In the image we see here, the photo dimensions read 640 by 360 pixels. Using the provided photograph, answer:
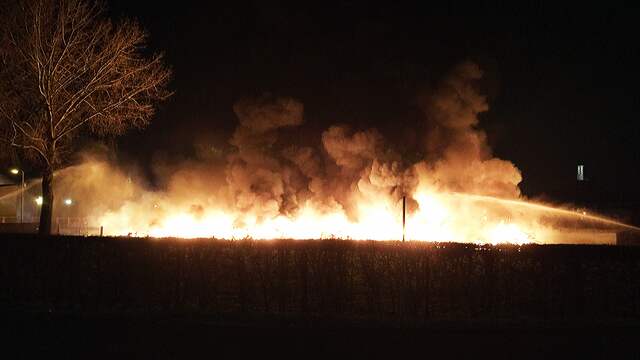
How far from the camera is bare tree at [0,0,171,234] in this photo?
20.1 metres

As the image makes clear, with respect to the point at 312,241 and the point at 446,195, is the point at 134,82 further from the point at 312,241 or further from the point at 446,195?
the point at 446,195

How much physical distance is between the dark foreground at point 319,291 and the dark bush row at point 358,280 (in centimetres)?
2

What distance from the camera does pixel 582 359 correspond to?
10.6 meters

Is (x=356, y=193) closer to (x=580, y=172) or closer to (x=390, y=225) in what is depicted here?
(x=390, y=225)

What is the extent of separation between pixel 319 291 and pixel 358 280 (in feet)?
3.12

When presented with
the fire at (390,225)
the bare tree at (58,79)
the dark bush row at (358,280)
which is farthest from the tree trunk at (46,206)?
the fire at (390,225)

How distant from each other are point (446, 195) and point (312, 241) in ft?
68.2

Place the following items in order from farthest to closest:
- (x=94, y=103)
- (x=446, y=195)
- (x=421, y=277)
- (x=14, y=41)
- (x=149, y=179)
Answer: (x=149, y=179), (x=446, y=195), (x=94, y=103), (x=14, y=41), (x=421, y=277)

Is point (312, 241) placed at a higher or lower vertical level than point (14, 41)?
lower

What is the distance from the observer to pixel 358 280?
14.4 meters

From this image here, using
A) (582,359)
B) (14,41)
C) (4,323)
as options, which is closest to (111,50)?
(14,41)

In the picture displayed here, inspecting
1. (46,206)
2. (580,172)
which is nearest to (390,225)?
(46,206)

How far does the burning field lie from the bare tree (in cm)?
977

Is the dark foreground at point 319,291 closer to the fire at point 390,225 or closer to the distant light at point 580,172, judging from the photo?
the fire at point 390,225
